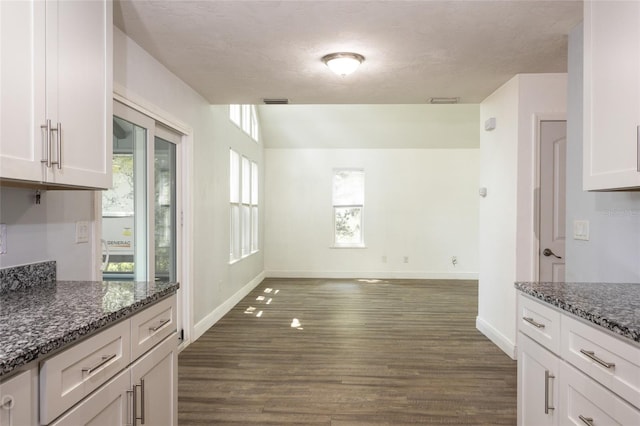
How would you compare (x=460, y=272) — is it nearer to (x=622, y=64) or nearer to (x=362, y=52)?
(x=362, y=52)

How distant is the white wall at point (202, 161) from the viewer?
3082 mm

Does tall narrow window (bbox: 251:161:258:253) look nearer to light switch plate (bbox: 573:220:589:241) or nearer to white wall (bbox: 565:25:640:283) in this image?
white wall (bbox: 565:25:640:283)

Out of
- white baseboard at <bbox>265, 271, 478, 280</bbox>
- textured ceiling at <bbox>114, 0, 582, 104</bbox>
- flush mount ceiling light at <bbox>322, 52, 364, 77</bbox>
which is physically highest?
textured ceiling at <bbox>114, 0, 582, 104</bbox>

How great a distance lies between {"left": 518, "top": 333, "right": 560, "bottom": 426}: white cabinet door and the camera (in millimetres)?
1785

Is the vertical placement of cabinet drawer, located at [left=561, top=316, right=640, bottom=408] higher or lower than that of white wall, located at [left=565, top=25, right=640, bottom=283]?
lower

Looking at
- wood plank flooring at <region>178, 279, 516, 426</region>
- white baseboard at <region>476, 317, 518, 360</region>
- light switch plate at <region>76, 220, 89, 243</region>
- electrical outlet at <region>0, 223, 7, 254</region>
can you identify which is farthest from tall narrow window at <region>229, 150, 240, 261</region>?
electrical outlet at <region>0, 223, 7, 254</region>

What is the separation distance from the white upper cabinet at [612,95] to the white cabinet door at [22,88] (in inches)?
90.8

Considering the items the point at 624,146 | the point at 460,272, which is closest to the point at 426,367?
the point at 624,146

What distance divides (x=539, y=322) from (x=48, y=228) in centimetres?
238

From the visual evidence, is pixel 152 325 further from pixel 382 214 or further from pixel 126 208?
pixel 382 214

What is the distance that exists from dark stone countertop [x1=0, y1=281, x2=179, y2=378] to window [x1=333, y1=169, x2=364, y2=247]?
6481 mm

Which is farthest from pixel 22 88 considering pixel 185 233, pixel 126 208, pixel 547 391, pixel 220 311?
pixel 220 311

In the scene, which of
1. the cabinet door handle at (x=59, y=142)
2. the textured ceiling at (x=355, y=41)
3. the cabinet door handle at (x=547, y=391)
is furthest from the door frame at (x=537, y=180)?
the cabinet door handle at (x=59, y=142)

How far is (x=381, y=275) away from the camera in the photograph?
8344mm
